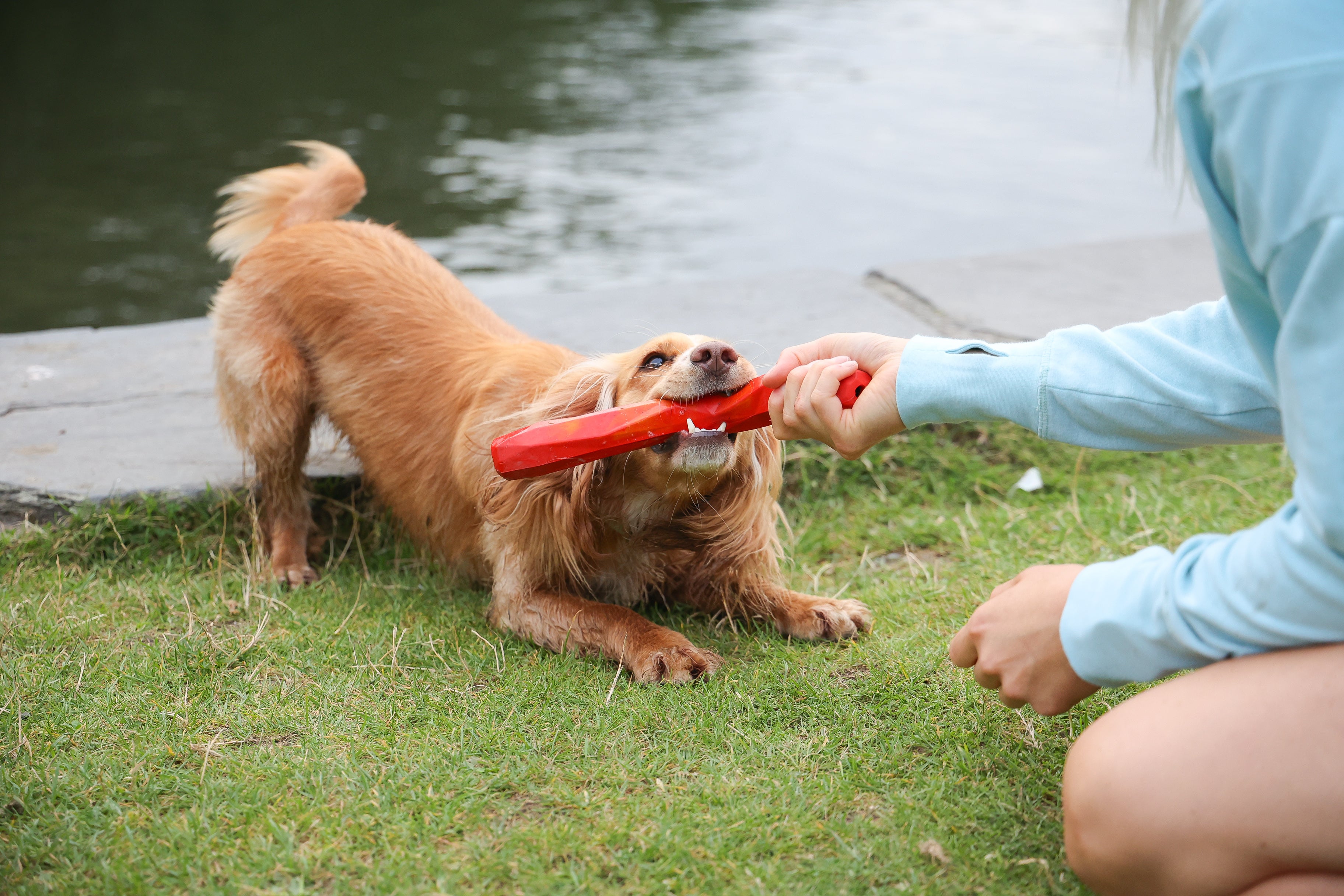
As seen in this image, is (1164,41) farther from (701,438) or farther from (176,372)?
(176,372)

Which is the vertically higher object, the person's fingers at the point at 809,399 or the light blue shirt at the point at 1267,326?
the light blue shirt at the point at 1267,326

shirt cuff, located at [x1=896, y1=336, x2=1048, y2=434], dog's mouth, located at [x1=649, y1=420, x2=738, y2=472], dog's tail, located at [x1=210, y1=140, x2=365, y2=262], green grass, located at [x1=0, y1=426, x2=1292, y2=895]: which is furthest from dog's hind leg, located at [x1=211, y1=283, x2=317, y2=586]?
shirt cuff, located at [x1=896, y1=336, x2=1048, y2=434]

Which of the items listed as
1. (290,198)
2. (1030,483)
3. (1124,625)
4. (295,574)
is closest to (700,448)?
→ (1124,625)

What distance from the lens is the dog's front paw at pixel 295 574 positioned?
3027 millimetres

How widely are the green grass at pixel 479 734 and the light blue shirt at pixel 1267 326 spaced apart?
0.45 meters

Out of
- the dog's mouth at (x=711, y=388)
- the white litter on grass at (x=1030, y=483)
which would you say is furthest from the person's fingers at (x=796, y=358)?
the white litter on grass at (x=1030, y=483)

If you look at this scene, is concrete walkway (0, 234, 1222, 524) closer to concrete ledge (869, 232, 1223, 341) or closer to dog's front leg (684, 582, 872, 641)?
concrete ledge (869, 232, 1223, 341)

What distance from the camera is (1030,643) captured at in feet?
5.03

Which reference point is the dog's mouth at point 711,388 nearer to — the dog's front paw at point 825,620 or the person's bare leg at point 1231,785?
the dog's front paw at point 825,620

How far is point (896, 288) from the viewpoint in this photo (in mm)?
4500

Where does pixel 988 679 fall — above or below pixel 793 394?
below

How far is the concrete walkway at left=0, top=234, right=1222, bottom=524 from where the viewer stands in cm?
326

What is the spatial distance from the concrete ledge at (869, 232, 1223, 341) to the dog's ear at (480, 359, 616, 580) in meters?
1.74

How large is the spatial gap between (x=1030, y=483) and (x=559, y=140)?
569 centimetres
